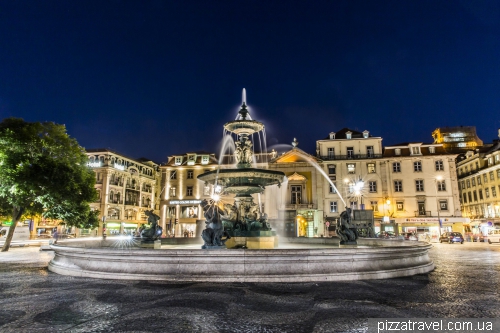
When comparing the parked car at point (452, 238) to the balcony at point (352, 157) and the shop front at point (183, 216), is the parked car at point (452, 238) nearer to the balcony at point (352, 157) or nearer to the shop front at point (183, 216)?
the balcony at point (352, 157)

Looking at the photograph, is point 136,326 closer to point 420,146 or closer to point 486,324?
point 486,324

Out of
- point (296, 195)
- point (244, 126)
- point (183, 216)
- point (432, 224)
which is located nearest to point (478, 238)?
point (432, 224)

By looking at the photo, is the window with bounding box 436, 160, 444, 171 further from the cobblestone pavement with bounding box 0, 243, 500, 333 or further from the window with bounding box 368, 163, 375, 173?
the cobblestone pavement with bounding box 0, 243, 500, 333

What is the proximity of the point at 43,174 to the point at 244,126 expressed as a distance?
13.8 metres

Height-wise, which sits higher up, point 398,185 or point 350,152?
point 350,152

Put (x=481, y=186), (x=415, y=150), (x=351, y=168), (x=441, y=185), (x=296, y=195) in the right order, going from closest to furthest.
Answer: (x=441, y=185)
(x=296, y=195)
(x=351, y=168)
(x=415, y=150)
(x=481, y=186)

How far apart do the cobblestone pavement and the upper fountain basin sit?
28.3ft

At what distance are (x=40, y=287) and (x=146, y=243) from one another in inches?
211

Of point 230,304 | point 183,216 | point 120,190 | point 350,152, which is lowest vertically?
point 230,304

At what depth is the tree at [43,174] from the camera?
63.2 feet

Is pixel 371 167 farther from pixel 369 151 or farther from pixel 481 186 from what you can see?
pixel 481 186

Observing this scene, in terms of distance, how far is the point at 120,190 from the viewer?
58.5 m

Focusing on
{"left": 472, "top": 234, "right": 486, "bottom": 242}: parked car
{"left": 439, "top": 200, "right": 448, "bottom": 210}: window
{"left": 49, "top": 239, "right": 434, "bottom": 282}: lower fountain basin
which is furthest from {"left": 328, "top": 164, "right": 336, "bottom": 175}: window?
{"left": 49, "top": 239, "right": 434, "bottom": 282}: lower fountain basin

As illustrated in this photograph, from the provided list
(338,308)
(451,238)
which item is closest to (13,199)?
(338,308)
